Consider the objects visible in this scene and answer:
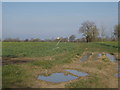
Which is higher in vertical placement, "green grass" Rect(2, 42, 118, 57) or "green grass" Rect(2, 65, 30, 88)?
"green grass" Rect(2, 42, 118, 57)

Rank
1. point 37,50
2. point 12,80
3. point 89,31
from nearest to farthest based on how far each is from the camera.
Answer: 1. point 12,80
2. point 37,50
3. point 89,31

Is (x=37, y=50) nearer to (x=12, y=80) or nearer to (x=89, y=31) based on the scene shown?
(x=12, y=80)

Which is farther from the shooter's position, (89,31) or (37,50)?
(89,31)

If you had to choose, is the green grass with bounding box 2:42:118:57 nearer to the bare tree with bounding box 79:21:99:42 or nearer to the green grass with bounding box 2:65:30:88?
the green grass with bounding box 2:65:30:88

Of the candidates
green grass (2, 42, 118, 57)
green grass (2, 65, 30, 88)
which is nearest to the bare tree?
green grass (2, 42, 118, 57)

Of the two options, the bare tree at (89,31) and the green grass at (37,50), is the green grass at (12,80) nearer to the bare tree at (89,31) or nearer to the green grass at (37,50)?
the green grass at (37,50)

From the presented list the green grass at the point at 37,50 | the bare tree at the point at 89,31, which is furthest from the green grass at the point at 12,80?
the bare tree at the point at 89,31

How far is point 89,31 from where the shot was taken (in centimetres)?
6069

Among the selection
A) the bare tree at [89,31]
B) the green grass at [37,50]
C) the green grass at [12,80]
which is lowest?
the green grass at [12,80]

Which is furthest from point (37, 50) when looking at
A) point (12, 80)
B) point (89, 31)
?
point (89, 31)

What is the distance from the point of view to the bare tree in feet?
198

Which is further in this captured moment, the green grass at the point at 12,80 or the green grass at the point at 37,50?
the green grass at the point at 37,50

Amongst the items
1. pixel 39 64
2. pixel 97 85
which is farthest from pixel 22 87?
pixel 39 64

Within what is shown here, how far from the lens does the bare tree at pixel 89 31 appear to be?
198 ft
